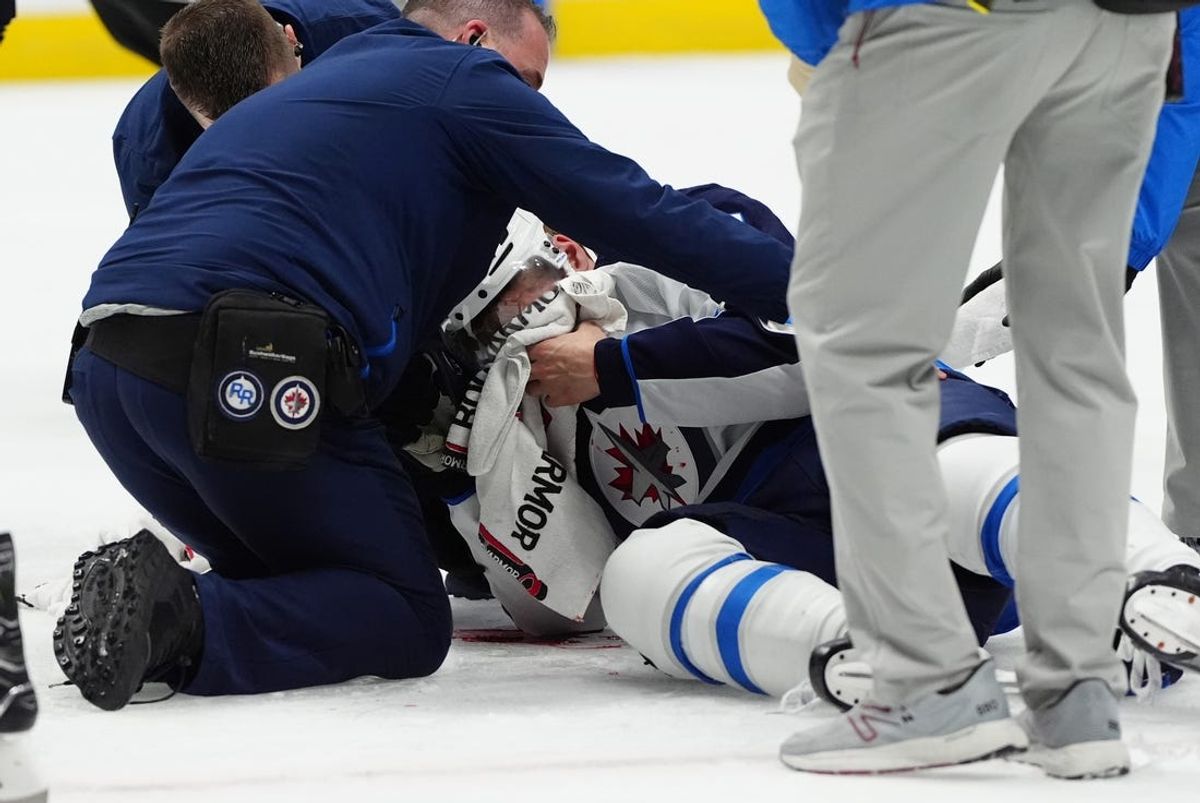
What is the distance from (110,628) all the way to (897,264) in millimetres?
822

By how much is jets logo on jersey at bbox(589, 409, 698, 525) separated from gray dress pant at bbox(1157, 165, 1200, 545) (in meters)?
0.78

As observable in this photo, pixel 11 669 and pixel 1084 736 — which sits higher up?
pixel 11 669

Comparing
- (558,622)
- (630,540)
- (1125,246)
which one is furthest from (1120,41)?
(558,622)

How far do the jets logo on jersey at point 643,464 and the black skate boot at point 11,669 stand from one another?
93 centimetres

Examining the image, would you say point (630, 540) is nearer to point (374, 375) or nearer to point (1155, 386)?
point (374, 375)

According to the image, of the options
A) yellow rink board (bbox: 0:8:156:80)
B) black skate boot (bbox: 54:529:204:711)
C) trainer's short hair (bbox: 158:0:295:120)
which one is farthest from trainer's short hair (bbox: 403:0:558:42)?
yellow rink board (bbox: 0:8:156:80)

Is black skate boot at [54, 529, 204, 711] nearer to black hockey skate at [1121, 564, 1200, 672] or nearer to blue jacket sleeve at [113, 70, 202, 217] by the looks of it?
black hockey skate at [1121, 564, 1200, 672]

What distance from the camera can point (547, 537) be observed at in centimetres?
220

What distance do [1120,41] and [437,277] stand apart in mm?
874

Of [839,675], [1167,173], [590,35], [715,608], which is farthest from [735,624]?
[590,35]

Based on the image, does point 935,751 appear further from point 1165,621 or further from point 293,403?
point 293,403

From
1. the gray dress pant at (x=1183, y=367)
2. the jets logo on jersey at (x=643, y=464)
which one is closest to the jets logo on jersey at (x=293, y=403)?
the jets logo on jersey at (x=643, y=464)

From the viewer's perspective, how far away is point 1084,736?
1.54 meters

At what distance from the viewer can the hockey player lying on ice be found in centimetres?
185
